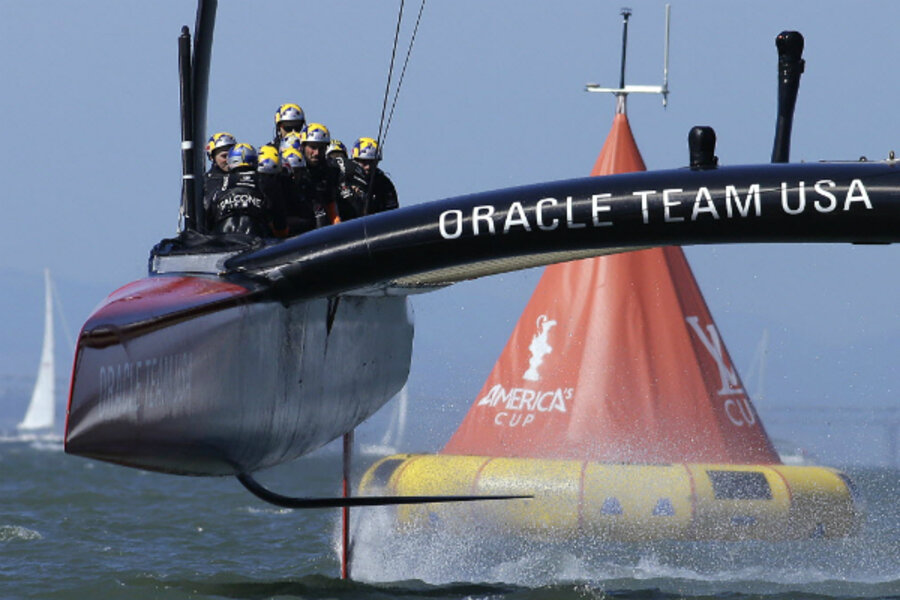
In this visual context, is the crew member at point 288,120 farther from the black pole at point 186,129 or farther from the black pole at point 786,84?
the black pole at point 786,84

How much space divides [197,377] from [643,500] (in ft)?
17.8

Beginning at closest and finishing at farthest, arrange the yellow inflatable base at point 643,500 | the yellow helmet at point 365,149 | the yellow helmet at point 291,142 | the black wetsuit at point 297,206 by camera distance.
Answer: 1. the black wetsuit at point 297,206
2. the yellow helmet at point 291,142
3. the yellow helmet at point 365,149
4. the yellow inflatable base at point 643,500

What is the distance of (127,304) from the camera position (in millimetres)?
7164

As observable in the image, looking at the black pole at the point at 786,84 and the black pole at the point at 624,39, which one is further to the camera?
the black pole at the point at 624,39

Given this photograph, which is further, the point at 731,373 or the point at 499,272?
the point at 731,373

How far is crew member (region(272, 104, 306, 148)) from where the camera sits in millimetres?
10492

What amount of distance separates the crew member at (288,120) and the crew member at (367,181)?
464mm

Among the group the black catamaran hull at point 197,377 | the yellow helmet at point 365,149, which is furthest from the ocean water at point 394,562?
the yellow helmet at point 365,149

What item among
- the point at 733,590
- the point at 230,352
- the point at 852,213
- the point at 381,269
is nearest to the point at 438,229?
the point at 381,269

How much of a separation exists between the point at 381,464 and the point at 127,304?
617 cm

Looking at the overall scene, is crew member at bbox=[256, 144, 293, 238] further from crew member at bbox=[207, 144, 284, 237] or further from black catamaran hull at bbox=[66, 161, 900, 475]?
black catamaran hull at bbox=[66, 161, 900, 475]

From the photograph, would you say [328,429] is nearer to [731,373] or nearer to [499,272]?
[499,272]

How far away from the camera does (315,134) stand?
398 inches

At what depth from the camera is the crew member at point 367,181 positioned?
10211 millimetres
